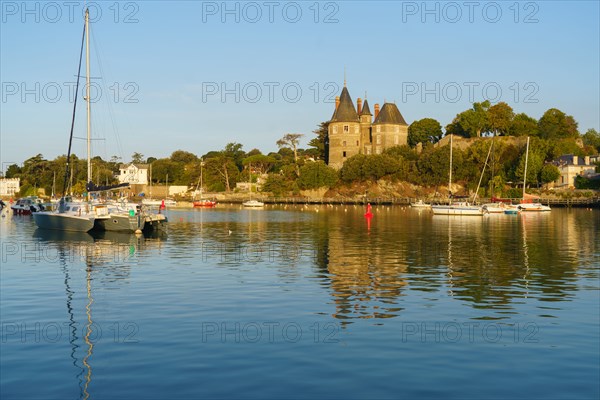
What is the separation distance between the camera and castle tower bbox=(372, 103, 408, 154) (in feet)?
469

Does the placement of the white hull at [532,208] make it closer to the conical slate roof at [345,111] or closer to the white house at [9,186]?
the conical slate roof at [345,111]

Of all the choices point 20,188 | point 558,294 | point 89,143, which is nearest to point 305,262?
point 558,294

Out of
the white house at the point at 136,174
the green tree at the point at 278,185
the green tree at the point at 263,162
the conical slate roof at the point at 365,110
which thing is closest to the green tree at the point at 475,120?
the conical slate roof at the point at 365,110

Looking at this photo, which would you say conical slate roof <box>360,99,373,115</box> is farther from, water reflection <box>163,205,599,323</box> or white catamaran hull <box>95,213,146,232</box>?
white catamaran hull <box>95,213,146,232</box>

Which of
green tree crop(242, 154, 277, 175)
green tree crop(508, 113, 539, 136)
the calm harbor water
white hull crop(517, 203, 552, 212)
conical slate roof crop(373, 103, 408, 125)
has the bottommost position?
the calm harbor water

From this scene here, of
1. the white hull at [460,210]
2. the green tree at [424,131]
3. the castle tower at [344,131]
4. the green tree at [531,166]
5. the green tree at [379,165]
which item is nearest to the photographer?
the white hull at [460,210]

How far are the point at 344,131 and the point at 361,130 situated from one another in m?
4.85

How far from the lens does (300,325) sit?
17.5 m

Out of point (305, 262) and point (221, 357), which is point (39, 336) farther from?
point (305, 262)

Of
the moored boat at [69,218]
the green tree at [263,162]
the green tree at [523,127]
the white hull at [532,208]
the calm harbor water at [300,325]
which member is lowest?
the calm harbor water at [300,325]

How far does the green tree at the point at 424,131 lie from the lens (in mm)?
154250

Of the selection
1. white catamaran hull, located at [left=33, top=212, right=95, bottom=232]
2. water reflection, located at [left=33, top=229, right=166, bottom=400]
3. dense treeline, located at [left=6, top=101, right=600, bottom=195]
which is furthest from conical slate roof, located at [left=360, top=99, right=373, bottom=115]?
white catamaran hull, located at [left=33, top=212, right=95, bottom=232]

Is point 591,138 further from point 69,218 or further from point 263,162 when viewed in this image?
point 69,218

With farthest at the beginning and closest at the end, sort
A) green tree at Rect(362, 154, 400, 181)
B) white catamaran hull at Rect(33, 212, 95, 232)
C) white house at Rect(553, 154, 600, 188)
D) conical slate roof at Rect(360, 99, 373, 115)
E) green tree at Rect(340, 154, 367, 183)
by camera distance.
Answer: conical slate roof at Rect(360, 99, 373, 115) → green tree at Rect(340, 154, 367, 183) → green tree at Rect(362, 154, 400, 181) → white house at Rect(553, 154, 600, 188) → white catamaran hull at Rect(33, 212, 95, 232)
